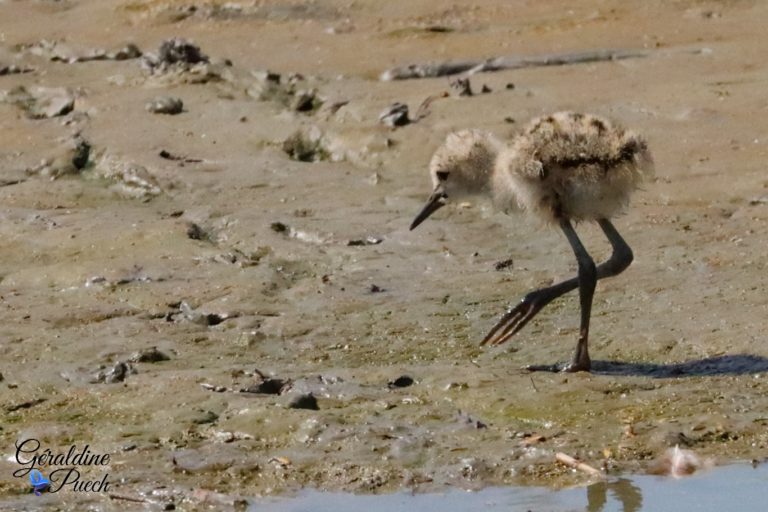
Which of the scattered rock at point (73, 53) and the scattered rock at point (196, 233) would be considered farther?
the scattered rock at point (73, 53)

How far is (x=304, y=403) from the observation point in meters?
5.74

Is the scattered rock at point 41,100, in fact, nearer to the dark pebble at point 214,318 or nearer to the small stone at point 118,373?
the dark pebble at point 214,318

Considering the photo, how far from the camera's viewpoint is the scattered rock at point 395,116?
367 inches

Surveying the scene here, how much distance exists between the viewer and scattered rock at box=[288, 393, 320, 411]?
5.73 m

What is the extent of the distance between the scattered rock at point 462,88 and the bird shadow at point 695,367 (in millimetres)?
3808

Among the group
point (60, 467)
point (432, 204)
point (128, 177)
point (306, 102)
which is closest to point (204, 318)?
point (432, 204)

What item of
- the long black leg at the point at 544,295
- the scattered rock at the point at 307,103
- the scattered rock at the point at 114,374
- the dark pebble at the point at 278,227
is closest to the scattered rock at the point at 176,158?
the scattered rock at the point at 307,103

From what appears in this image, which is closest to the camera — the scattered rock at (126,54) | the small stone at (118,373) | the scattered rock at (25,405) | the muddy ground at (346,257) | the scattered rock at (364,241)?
the muddy ground at (346,257)

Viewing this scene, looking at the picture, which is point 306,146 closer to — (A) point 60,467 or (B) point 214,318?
(B) point 214,318

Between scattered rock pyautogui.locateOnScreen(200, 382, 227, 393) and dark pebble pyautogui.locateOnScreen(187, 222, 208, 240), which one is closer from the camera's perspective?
scattered rock pyautogui.locateOnScreen(200, 382, 227, 393)

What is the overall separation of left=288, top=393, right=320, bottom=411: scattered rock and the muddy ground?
1.2 inches

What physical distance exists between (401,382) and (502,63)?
4.69 m

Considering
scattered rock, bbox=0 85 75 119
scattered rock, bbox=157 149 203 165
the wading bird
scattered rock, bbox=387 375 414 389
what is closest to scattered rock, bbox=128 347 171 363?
scattered rock, bbox=387 375 414 389

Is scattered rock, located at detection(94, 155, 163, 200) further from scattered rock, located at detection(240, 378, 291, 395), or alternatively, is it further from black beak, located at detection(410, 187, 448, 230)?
scattered rock, located at detection(240, 378, 291, 395)
